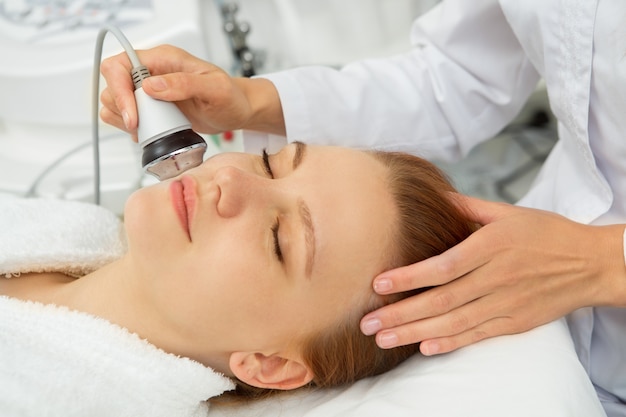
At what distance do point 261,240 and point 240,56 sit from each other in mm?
783

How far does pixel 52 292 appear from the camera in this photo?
42.1 inches

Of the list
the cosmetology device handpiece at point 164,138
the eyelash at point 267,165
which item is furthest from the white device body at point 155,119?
the eyelash at point 267,165

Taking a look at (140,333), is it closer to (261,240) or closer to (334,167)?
(261,240)

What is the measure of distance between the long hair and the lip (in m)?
0.26

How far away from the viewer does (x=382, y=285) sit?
903 millimetres

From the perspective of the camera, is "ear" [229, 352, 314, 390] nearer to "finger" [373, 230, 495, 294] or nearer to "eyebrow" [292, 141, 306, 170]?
"finger" [373, 230, 495, 294]

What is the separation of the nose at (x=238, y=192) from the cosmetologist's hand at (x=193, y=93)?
0.15m

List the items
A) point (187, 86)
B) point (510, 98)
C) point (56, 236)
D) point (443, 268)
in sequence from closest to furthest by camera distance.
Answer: point (443, 268) → point (187, 86) → point (56, 236) → point (510, 98)

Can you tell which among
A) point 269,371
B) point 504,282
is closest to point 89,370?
point 269,371

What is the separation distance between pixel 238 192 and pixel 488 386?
0.44 metres

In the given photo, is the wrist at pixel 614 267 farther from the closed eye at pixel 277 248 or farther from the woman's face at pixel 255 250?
the closed eye at pixel 277 248

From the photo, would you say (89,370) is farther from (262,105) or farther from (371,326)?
(262,105)

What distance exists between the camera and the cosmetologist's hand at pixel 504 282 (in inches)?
35.4

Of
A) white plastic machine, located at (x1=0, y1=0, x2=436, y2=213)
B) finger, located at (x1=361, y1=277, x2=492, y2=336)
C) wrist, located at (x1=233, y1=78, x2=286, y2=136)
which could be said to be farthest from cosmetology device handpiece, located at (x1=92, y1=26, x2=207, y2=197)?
white plastic machine, located at (x1=0, y1=0, x2=436, y2=213)
